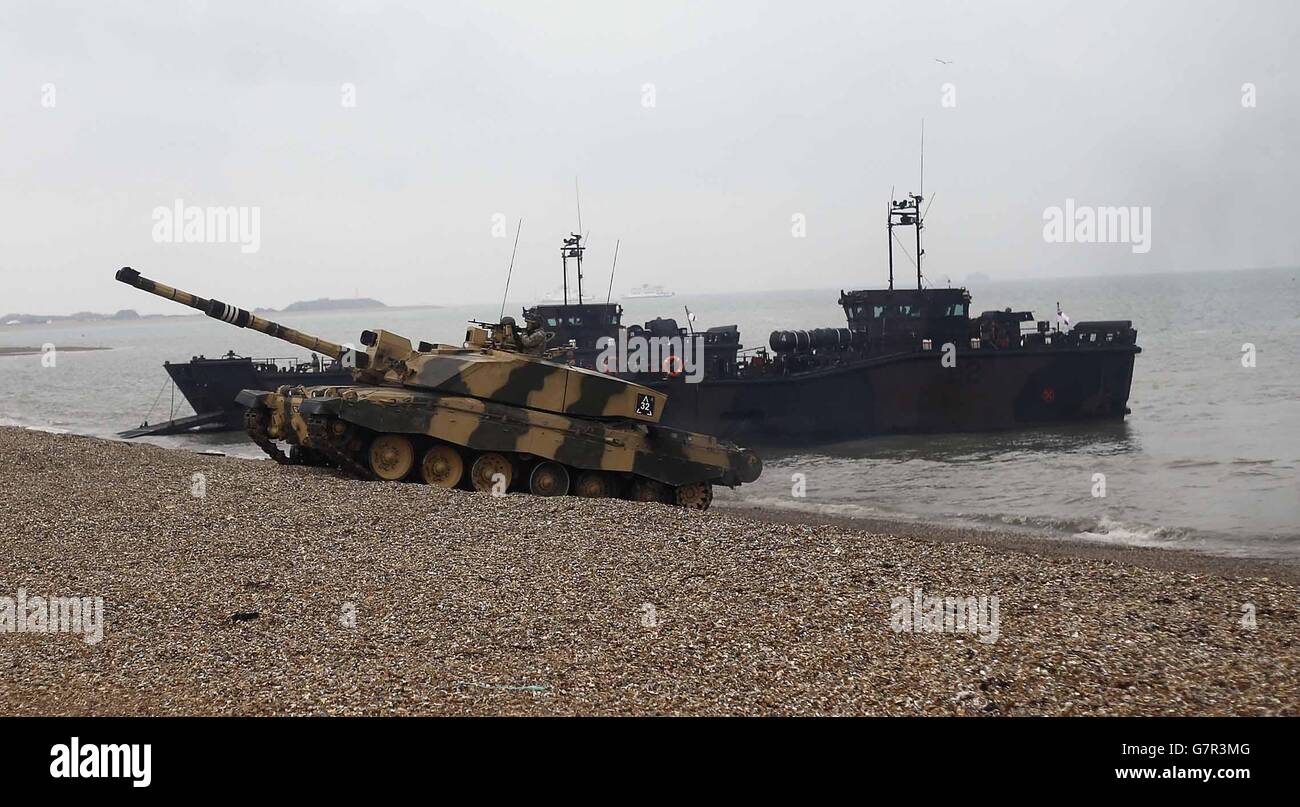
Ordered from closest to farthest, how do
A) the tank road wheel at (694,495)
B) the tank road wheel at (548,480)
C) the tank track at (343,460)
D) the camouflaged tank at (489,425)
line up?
the tank track at (343,460) < the camouflaged tank at (489,425) < the tank road wheel at (548,480) < the tank road wheel at (694,495)

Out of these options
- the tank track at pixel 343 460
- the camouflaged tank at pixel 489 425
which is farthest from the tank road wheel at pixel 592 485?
the tank track at pixel 343 460

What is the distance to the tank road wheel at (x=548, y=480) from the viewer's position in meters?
19.3

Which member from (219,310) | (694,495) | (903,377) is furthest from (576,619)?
(903,377)

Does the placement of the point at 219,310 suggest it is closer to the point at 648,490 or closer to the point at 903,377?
the point at 648,490

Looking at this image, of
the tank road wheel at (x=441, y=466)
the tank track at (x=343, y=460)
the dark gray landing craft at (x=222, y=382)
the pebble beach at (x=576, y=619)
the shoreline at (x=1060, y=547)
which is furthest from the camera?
the dark gray landing craft at (x=222, y=382)

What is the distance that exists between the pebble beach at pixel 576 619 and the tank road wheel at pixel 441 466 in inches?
140

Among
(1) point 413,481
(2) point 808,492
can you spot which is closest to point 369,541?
(1) point 413,481

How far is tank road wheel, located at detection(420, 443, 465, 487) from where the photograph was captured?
18.9 metres

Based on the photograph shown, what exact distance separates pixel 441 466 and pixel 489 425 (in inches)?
44.4

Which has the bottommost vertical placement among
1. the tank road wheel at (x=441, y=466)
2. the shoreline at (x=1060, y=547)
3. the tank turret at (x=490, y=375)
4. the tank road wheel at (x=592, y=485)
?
the shoreline at (x=1060, y=547)

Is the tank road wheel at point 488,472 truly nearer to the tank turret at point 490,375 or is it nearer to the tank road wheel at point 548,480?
the tank road wheel at point 548,480

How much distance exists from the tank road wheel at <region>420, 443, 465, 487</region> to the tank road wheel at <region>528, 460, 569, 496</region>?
130cm
